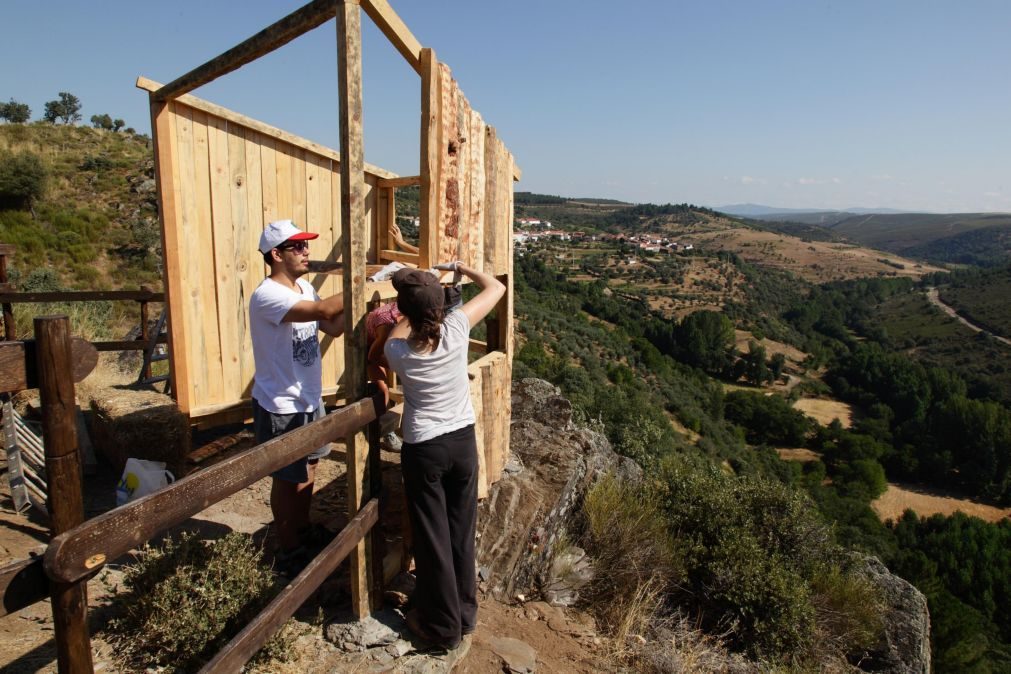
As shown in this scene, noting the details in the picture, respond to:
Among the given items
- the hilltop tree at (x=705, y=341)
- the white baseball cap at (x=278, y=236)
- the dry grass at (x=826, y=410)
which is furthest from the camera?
the hilltop tree at (x=705, y=341)

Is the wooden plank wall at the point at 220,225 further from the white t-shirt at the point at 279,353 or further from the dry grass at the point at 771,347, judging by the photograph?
the dry grass at the point at 771,347

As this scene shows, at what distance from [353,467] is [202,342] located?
1.99m

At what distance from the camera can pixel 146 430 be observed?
402cm

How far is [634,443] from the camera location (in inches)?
488

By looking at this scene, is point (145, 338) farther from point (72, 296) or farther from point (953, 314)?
point (953, 314)

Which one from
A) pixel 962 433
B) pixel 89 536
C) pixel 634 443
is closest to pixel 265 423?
pixel 89 536

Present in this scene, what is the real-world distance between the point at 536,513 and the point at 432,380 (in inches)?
77.5

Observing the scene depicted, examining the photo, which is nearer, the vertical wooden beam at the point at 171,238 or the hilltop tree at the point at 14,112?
the vertical wooden beam at the point at 171,238

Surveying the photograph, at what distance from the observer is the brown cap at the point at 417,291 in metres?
2.50

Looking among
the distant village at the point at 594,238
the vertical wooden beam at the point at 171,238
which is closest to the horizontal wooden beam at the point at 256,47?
the vertical wooden beam at the point at 171,238

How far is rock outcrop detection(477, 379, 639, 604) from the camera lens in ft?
12.9

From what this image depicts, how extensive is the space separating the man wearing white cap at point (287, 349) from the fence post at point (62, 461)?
1275 millimetres

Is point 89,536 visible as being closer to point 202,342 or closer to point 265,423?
point 265,423

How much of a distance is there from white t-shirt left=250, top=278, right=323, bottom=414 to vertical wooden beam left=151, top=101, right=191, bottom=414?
1.32 meters
